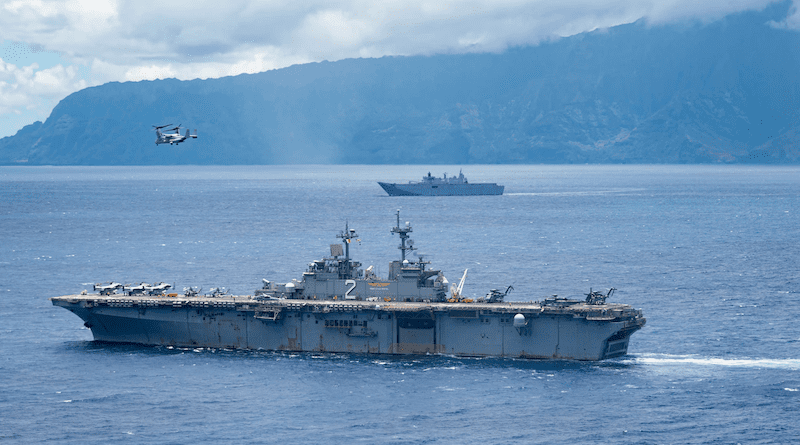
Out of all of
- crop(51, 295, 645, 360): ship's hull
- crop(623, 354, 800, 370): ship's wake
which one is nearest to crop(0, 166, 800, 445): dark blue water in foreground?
crop(623, 354, 800, 370): ship's wake

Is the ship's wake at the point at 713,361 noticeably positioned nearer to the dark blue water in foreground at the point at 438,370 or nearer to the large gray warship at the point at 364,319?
the dark blue water in foreground at the point at 438,370

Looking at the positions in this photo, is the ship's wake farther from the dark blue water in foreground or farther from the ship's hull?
the ship's hull

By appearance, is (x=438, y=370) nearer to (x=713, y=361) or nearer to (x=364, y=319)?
(x=364, y=319)

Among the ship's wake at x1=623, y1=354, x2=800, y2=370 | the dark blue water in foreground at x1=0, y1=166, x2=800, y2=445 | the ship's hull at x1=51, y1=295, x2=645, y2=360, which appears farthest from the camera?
the ship's hull at x1=51, y1=295, x2=645, y2=360

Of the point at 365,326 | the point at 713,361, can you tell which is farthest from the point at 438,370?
the point at 713,361

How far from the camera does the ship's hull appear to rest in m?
55.4

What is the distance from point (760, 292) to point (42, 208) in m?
147

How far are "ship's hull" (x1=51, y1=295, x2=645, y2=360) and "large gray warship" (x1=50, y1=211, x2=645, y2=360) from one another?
0.06 m

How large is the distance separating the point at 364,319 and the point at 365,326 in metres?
0.44

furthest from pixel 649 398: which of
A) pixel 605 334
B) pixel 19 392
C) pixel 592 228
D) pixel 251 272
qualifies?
pixel 592 228

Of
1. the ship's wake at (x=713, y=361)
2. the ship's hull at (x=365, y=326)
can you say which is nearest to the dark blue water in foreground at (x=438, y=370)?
the ship's wake at (x=713, y=361)

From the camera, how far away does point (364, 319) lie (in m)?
57.8

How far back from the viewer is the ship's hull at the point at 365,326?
182 feet

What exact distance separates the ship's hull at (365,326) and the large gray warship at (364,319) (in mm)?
61
